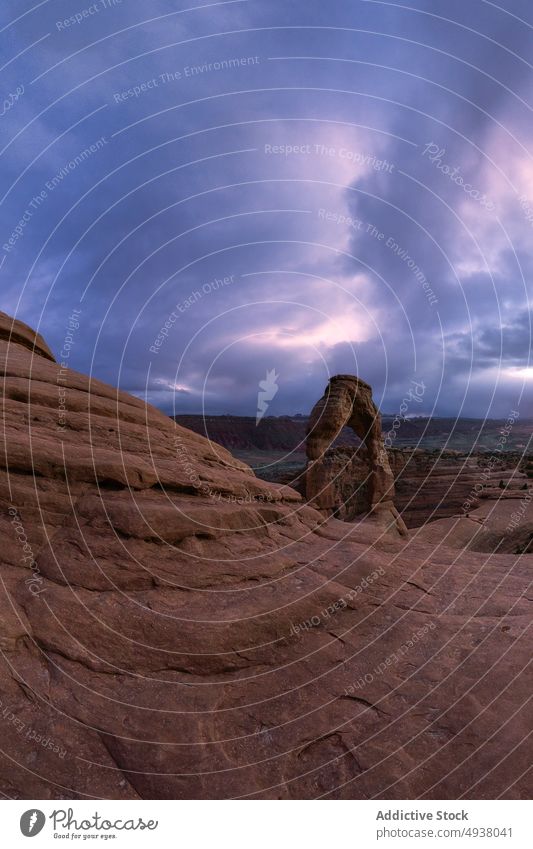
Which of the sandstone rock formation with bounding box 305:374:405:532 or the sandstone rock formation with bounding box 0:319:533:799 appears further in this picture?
the sandstone rock formation with bounding box 305:374:405:532

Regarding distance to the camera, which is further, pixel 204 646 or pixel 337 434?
pixel 337 434

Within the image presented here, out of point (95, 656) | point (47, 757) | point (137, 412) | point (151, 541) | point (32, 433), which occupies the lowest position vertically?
point (47, 757)

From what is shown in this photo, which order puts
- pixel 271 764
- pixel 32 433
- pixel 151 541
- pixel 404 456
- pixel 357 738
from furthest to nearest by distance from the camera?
pixel 404 456 → pixel 32 433 → pixel 151 541 → pixel 357 738 → pixel 271 764

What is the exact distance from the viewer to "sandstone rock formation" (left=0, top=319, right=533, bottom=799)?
4559mm

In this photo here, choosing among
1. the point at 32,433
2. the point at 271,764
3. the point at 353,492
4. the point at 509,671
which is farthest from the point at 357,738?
the point at 353,492

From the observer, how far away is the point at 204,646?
18.4ft

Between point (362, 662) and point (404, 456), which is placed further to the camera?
point (404, 456)

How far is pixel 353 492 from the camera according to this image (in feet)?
104

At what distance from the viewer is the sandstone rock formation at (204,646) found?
456cm

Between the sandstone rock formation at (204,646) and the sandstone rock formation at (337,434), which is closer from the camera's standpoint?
the sandstone rock formation at (204,646)

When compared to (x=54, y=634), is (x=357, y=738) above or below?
below

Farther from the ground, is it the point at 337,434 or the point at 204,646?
the point at 337,434

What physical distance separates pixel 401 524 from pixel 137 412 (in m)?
18.5

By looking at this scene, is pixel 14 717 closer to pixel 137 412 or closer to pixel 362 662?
pixel 362 662
